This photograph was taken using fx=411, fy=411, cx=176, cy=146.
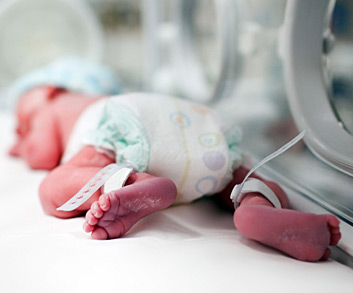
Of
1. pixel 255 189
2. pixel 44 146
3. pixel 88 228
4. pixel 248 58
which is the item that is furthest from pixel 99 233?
pixel 248 58

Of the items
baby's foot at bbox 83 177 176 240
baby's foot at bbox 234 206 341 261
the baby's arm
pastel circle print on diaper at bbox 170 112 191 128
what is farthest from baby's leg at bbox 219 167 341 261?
the baby's arm

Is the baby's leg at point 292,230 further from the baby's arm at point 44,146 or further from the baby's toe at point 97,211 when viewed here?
the baby's arm at point 44,146

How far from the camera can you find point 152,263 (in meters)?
0.56

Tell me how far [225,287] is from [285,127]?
1.86 ft

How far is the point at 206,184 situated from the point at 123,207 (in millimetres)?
211

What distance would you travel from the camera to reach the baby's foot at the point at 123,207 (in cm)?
62

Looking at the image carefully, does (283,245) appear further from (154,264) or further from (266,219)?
(154,264)

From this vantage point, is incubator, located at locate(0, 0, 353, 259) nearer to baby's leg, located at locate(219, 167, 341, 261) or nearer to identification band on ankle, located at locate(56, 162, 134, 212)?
baby's leg, located at locate(219, 167, 341, 261)

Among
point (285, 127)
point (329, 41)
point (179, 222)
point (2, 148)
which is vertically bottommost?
point (2, 148)

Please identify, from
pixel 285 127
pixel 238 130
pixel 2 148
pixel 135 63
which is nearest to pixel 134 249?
pixel 238 130

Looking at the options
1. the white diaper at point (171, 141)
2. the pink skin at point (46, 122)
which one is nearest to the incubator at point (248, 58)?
the white diaper at point (171, 141)

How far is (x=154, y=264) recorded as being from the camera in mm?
562

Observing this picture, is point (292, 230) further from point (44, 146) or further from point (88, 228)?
point (44, 146)

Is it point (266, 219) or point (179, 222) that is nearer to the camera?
point (266, 219)
